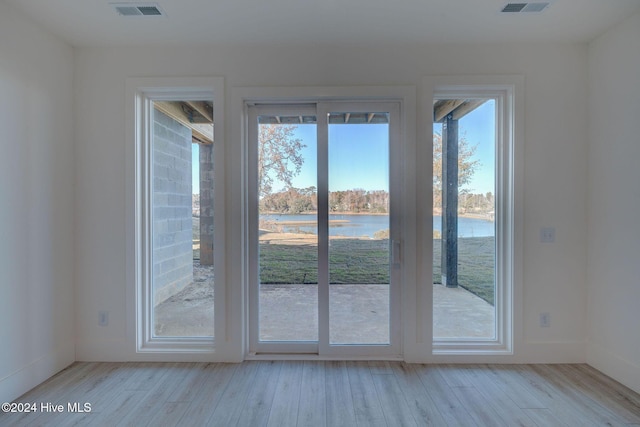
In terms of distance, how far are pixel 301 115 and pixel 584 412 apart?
2976mm

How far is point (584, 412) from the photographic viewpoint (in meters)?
1.97

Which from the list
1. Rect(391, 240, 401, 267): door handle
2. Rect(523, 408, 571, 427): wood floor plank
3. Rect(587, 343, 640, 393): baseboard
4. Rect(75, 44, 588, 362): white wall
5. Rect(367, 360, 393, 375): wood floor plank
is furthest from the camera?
Rect(391, 240, 401, 267): door handle

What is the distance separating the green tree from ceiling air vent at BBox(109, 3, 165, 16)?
3.56ft

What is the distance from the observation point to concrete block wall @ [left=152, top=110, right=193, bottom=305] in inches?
109

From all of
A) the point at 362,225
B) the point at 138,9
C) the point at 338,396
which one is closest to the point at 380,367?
the point at 338,396

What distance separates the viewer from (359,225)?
8.91 feet

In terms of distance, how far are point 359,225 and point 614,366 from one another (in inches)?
88.0

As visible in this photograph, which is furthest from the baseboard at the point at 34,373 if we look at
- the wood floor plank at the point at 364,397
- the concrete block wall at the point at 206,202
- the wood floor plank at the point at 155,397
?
the wood floor plank at the point at 364,397

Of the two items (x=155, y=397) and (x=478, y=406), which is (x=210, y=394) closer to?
(x=155, y=397)

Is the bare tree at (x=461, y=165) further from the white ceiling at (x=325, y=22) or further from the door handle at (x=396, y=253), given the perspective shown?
the white ceiling at (x=325, y=22)

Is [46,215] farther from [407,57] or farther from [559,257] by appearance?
[559,257]

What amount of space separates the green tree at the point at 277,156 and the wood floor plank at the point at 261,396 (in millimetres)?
1478

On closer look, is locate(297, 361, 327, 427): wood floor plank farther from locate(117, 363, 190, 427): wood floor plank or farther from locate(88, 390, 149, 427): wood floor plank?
locate(88, 390, 149, 427): wood floor plank

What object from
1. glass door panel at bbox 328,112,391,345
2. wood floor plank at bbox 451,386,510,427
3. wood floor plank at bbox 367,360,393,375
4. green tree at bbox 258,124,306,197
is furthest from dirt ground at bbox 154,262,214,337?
wood floor plank at bbox 451,386,510,427
